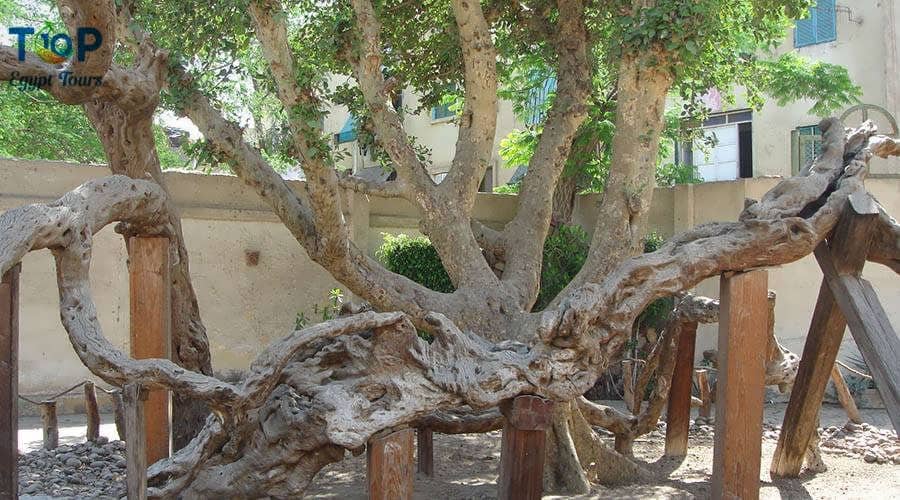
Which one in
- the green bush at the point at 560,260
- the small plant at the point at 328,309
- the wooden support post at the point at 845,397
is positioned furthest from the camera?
the green bush at the point at 560,260

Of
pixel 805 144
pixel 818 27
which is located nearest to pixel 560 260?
pixel 805 144

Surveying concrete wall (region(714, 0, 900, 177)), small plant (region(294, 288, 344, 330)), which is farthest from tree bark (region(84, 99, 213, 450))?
concrete wall (region(714, 0, 900, 177))

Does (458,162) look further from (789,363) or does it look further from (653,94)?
(789,363)

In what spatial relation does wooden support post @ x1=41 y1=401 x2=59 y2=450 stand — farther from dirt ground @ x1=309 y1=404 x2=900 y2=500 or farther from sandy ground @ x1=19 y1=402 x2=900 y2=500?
dirt ground @ x1=309 y1=404 x2=900 y2=500

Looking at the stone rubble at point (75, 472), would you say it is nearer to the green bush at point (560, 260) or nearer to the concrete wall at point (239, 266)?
the concrete wall at point (239, 266)

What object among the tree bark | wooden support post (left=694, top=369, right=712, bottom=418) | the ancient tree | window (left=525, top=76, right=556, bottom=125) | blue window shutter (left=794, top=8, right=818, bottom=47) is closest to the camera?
the ancient tree

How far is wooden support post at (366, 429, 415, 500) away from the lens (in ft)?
13.8

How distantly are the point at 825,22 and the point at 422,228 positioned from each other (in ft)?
35.0

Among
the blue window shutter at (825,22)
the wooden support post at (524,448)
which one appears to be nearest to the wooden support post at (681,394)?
the wooden support post at (524,448)

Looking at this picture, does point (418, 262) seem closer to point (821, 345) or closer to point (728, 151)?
point (821, 345)

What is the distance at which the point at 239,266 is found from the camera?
10.6 meters

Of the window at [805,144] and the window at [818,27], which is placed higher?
the window at [818,27]

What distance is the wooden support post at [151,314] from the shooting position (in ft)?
18.0

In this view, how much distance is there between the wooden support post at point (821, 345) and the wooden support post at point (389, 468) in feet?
9.37
